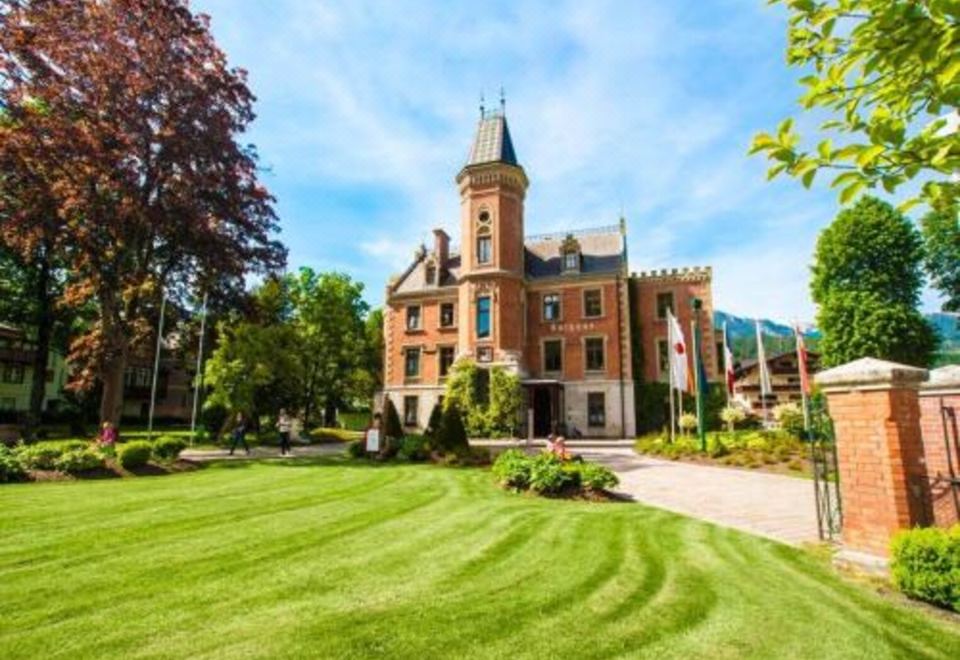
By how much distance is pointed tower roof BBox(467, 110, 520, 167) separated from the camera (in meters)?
33.9

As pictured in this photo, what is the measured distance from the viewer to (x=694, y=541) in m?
7.49

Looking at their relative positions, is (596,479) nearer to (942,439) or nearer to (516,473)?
(516,473)

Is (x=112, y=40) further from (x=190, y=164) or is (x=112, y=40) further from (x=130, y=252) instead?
(x=130, y=252)

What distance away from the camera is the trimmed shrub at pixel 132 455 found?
15.5 meters

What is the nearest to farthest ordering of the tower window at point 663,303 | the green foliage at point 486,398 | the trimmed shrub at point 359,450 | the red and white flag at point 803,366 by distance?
1. the red and white flag at point 803,366
2. the trimmed shrub at point 359,450
3. the green foliage at point 486,398
4. the tower window at point 663,303

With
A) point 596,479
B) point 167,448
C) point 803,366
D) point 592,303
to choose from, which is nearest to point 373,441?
point 167,448

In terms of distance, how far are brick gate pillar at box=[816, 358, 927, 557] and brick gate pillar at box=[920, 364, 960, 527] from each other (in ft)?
1.85

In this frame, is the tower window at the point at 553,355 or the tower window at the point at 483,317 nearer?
the tower window at the point at 483,317

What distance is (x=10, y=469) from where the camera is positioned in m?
13.3

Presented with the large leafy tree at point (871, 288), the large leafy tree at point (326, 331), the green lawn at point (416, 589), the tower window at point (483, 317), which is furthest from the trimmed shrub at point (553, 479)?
the large leafy tree at point (871, 288)

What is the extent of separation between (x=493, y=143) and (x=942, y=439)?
3162 cm

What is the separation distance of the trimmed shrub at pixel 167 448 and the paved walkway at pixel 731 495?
47.3 feet

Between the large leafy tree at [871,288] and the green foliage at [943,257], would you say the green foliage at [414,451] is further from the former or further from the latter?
the green foliage at [943,257]

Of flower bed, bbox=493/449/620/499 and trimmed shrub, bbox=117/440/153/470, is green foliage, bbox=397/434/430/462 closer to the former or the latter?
flower bed, bbox=493/449/620/499
